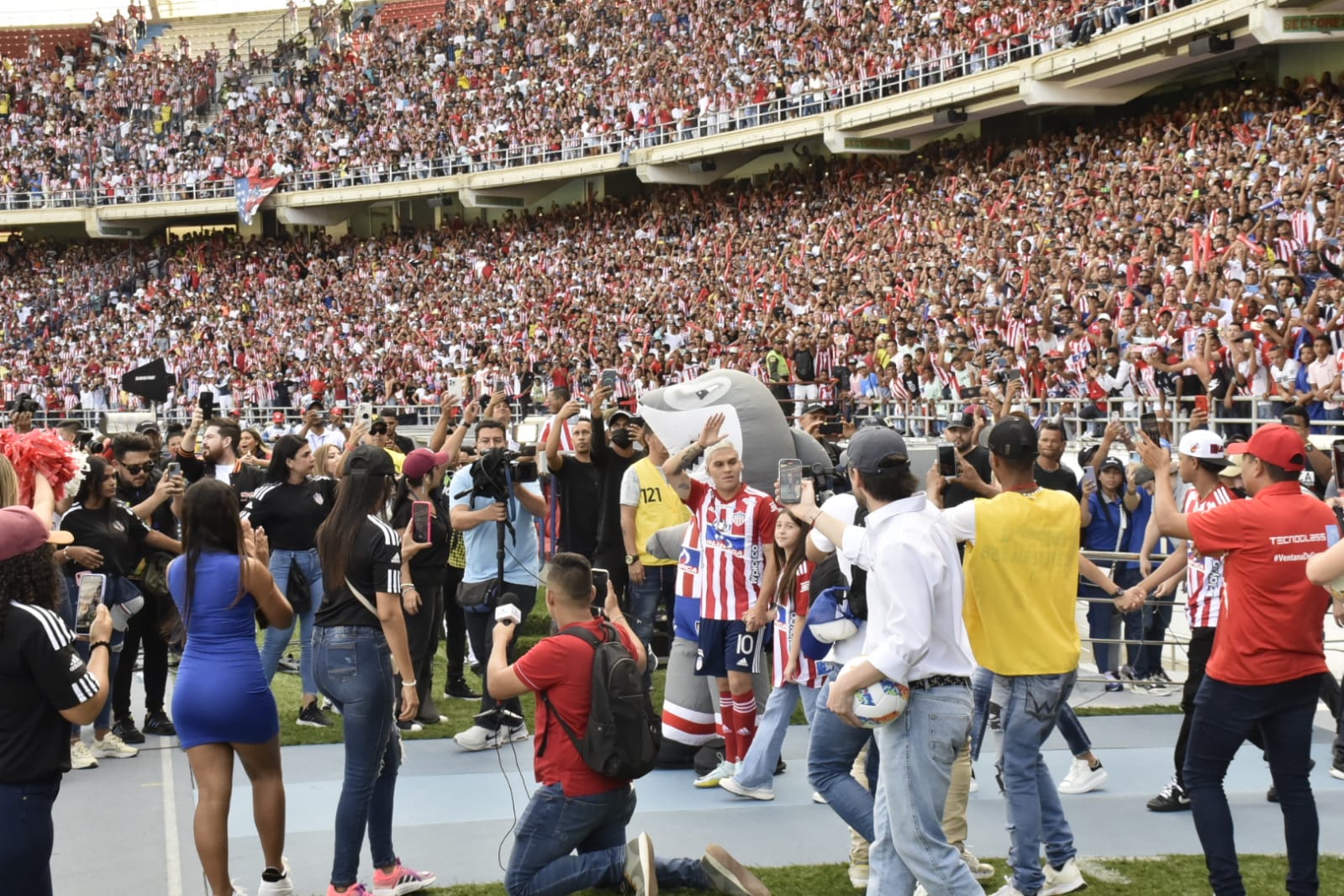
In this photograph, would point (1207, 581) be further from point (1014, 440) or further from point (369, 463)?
point (369, 463)

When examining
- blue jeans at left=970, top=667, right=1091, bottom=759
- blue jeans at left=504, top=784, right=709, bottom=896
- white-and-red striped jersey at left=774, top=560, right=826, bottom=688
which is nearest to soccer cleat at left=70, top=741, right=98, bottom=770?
blue jeans at left=504, top=784, right=709, bottom=896

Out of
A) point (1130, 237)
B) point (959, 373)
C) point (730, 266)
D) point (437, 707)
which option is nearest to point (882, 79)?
point (730, 266)

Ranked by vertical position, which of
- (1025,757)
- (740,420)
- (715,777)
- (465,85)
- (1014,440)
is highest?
(465,85)

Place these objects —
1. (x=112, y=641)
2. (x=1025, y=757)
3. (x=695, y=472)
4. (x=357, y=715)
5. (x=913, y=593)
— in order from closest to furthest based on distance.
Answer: (x=913, y=593)
(x=1025, y=757)
(x=357, y=715)
(x=112, y=641)
(x=695, y=472)

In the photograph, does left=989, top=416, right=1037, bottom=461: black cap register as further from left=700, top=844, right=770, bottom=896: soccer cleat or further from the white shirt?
left=700, top=844, right=770, bottom=896: soccer cleat

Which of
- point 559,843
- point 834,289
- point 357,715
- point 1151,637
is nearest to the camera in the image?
point 559,843

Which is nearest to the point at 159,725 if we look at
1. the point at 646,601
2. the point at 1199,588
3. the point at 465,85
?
the point at 646,601

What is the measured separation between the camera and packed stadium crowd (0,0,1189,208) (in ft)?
85.0

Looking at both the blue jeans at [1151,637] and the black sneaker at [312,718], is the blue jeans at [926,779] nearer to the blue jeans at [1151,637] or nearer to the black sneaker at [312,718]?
the black sneaker at [312,718]

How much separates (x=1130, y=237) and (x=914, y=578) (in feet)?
46.8

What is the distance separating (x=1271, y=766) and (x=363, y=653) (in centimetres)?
310

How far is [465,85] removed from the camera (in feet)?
120

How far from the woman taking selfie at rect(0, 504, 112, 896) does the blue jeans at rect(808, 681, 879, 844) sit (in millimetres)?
2254

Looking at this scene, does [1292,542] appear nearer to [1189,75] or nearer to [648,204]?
[1189,75]
